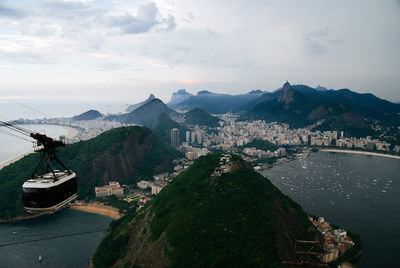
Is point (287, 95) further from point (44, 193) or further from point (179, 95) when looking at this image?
point (179, 95)

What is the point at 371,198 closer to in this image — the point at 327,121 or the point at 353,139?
the point at 353,139

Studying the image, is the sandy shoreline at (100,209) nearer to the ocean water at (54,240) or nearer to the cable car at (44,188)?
the ocean water at (54,240)

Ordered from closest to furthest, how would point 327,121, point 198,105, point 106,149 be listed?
point 106,149 → point 327,121 → point 198,105

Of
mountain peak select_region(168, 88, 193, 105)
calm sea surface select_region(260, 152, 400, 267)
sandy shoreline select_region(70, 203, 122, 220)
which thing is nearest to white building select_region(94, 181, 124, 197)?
sandy shoreline select_region(70, 203, 122, 220)

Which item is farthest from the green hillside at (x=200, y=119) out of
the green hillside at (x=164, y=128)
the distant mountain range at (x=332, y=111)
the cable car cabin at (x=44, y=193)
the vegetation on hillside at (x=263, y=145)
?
the cable car cabin at (x=44, y=193)

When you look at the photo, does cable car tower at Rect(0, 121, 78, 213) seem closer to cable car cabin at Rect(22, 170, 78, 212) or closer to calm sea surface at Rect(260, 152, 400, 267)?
cable car cabin at Rect(22, 170, 78, 212)

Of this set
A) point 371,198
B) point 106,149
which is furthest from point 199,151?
point 371,198

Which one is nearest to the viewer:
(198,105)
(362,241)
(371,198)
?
(362,241)

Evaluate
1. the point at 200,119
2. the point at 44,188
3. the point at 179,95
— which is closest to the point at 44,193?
the point at 44,188
